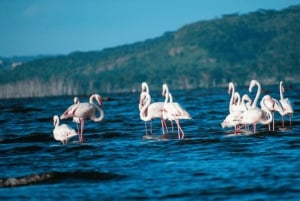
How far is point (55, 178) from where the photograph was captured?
17.7 meters

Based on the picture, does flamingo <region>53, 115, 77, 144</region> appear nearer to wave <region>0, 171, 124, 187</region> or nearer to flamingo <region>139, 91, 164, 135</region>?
flamingo <region>139, 91, 164, 135</region>

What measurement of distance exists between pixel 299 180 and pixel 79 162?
301 inches

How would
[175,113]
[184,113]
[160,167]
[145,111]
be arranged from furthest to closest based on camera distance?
1. [145,111]
2. [175,113]
3. [184,113]
4. [160,167]

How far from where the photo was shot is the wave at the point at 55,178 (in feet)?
56.3

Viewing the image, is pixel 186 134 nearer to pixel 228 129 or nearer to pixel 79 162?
pixel 228 129

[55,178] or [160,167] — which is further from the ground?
[160,167]

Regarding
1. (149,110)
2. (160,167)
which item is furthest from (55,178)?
(149,110)

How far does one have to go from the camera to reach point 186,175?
1692 cm

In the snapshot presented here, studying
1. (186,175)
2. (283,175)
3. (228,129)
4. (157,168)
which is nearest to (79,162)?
(157,168)

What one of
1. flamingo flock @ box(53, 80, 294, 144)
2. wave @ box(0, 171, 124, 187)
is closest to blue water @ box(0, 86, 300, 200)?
wave @ box(0, 171, 124, 187)

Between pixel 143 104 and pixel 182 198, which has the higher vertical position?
pixel 143 104

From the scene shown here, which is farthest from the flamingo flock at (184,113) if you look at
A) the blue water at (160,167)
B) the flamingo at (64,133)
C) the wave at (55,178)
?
the wave at (55,178)

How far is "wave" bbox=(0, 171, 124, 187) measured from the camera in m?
17.2

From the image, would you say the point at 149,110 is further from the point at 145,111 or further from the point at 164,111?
the point at 164,111
